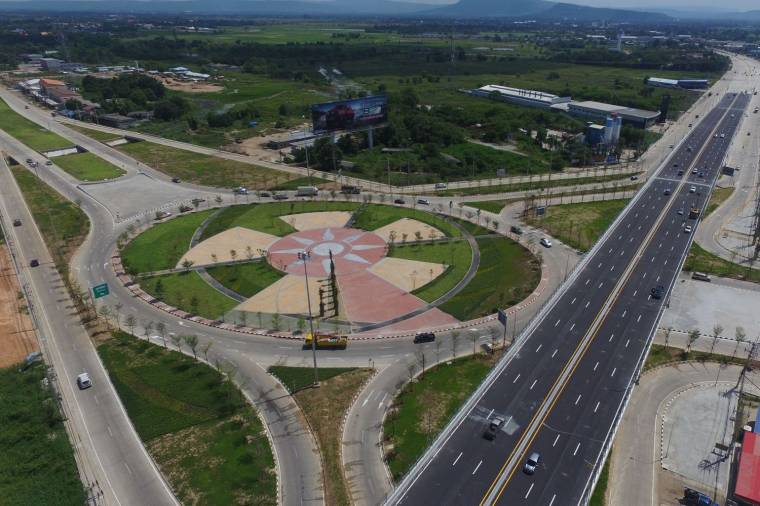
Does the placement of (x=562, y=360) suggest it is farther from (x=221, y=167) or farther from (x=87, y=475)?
(x=221, y=167)

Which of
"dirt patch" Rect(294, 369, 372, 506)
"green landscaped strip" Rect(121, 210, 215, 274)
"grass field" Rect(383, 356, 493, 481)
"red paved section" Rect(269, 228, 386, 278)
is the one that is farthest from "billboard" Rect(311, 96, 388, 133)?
"grass field" Rect(383, 356, 493, 481)

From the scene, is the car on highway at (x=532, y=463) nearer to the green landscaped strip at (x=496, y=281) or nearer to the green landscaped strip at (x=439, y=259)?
the green landscaped strip at (x=496, y=281)

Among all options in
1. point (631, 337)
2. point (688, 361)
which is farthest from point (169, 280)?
point (688, 361)

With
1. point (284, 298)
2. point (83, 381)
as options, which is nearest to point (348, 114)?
point (284, 298)

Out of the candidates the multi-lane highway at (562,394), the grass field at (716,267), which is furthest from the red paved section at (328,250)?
the grass field at (716,267)

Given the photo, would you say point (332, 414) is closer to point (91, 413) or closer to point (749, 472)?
point (91, 413)

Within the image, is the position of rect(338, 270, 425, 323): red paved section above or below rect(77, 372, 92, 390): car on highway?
above

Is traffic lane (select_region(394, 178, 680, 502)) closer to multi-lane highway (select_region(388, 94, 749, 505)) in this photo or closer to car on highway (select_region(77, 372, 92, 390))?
multi-lane highway (select_region(388, 94, 749, 505))
